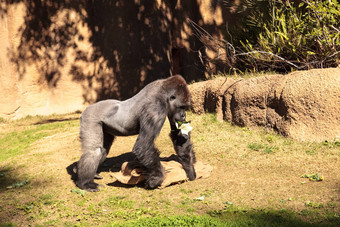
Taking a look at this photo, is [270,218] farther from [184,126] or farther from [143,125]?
[143,125]

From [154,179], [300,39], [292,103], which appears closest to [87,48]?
[300,39]

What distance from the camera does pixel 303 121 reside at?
6266 mm

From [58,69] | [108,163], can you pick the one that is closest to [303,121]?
[108,163]

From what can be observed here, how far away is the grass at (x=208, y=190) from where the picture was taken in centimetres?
390

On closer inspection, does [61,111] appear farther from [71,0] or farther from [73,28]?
[71,0]

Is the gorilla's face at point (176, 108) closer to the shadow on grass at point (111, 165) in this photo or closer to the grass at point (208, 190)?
the grass at point (208, 190)

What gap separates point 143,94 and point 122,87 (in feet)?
24.7

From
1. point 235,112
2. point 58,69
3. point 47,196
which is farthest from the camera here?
point 58,69

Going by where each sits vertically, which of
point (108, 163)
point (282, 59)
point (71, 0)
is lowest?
point (108, 163)

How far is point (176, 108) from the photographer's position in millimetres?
5121

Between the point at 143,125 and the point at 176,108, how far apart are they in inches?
21.9

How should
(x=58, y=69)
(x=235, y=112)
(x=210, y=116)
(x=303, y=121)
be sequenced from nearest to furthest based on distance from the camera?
(x=303, y=121)
(x=235, y=112)
(x=210, y=116)
(x=58, y=69)

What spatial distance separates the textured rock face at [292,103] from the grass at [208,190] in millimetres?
225

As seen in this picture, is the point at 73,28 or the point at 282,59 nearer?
the point at 282,59
